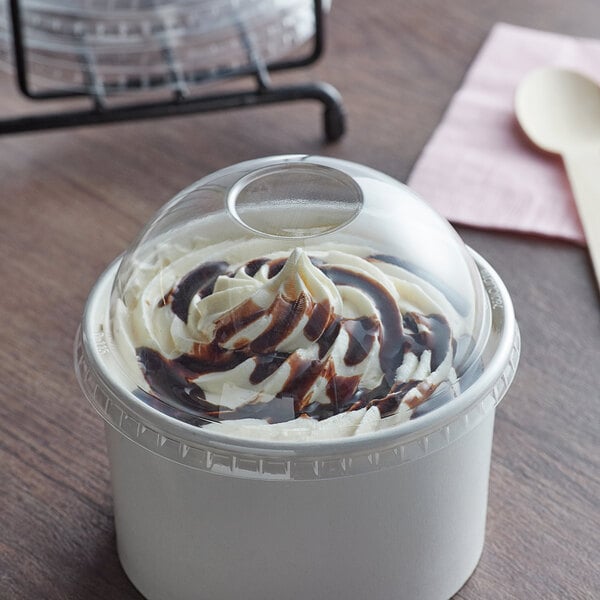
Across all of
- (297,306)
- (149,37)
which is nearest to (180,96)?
(149,37)

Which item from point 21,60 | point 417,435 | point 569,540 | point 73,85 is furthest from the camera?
point 73,85

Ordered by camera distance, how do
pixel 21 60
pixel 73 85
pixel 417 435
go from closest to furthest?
1. pixel 417 435
2. pixel 21 60
3. pixel 73 85

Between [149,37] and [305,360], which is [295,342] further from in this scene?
[149,37]

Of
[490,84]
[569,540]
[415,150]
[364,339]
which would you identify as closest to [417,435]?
[364,339]

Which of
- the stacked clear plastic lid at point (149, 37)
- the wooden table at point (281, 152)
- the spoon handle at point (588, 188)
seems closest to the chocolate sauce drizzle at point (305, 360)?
the wooden table at point (281, 152)

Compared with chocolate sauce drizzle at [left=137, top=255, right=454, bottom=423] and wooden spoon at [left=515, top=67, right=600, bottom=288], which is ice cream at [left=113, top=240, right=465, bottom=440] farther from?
wooden spoon at [left=515, top=67, right=600, bottom=288]

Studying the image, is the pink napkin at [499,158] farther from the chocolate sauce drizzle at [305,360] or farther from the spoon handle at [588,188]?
the chocolate sauce drizzle at [305,360]

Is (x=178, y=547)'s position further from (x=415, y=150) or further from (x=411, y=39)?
(x=411, y=39)
